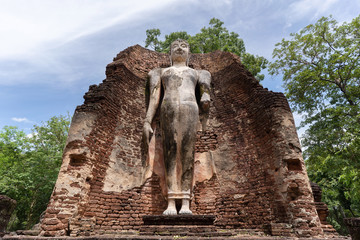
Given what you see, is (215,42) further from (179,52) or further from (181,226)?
(181,226)

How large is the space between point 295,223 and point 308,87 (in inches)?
321

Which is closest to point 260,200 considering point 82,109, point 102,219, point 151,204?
point 151,204

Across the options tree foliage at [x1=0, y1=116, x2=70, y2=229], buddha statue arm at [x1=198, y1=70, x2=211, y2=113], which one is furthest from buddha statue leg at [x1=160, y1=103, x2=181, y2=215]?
tree foliage at [x1=0, y1=116, x2=70, y2=229]

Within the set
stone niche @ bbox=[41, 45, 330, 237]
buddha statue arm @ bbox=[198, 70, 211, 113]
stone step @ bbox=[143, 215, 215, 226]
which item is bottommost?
stone step @ bbox=[143, 215, 215, 226]

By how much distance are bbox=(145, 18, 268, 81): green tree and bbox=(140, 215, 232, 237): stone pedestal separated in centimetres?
1155

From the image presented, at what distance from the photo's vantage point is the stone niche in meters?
4.85

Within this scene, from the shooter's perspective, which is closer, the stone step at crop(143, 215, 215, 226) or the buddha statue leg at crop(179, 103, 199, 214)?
the stone step at crop(143, 215, 215, 226)

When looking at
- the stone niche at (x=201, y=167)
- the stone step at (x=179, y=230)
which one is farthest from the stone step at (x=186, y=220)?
the stone niche at (x=201, y=167)

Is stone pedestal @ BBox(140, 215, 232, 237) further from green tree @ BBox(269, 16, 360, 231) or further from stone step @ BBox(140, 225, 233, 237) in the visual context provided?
green tree @ BBox(269, 16, 360, 231)

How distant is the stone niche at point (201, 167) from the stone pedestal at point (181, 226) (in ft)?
3.73

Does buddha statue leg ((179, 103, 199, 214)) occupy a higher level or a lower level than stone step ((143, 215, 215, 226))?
higher

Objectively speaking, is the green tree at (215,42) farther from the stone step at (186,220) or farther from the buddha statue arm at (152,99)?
the stone step at (186,220)

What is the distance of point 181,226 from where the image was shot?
4340mm

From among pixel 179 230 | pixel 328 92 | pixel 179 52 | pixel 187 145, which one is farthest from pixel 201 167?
pixel 328 92
